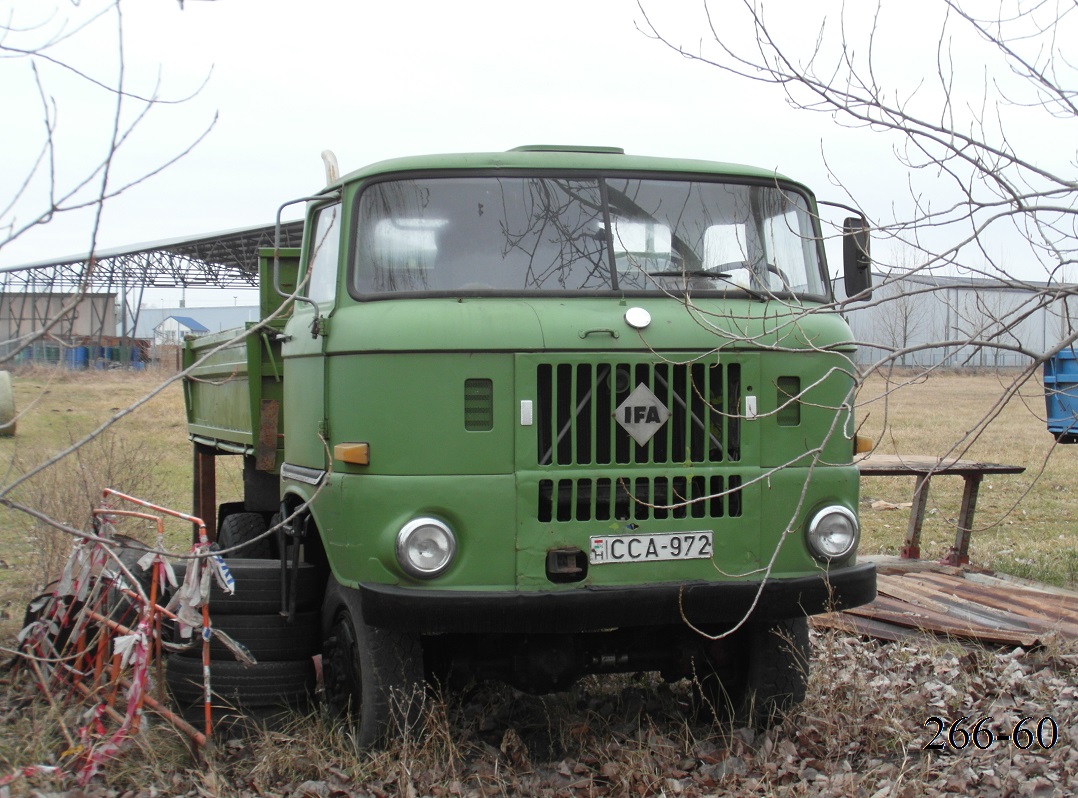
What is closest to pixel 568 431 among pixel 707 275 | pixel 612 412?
pixel 612 412

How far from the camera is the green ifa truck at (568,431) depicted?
450cm

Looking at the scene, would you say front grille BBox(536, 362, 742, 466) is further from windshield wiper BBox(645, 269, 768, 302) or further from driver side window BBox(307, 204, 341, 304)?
driver side window BBox(307, 204, 341, 304)

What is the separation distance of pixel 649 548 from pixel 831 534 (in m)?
0.80

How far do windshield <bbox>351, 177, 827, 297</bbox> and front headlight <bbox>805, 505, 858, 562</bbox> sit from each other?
3.22 feet

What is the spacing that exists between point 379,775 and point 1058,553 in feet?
23.0

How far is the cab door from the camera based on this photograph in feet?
16.2

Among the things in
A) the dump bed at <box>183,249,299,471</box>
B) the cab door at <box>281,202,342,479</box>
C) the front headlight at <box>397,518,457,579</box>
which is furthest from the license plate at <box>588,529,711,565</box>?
the dump bed at <box>183,249,299,471</box>

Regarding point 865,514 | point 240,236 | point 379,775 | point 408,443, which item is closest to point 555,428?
point 408,443

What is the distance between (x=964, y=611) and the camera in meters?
7.25

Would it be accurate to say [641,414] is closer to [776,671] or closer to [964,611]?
[776,671]

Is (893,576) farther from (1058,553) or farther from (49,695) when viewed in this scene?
(49,695)

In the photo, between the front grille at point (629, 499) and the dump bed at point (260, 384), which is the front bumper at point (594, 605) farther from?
the dump bed at point (260, 384)

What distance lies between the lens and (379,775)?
15.3ft

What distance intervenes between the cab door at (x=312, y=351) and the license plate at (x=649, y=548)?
1220 millimetres
